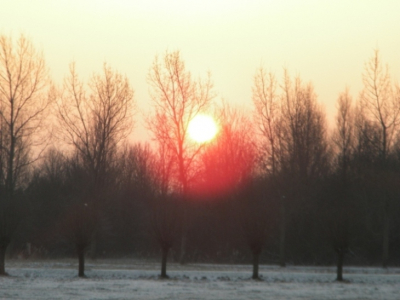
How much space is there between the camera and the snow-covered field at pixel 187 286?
1781cm

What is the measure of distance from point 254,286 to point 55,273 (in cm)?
1007

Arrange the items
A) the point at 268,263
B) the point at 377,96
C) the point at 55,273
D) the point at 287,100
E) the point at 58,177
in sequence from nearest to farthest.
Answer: the point at 55,273
the point at 377,96
the point at 268,263
the point at 287,100
the point at 58,177

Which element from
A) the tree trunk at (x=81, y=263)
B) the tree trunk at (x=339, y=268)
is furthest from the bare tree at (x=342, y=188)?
the tree trunk at (x=81, y=263)

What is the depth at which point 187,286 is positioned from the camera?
818 inches

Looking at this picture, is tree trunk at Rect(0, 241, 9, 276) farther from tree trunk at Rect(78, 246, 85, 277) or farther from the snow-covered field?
tree trunk at Rect(78, 246, 85, 277)

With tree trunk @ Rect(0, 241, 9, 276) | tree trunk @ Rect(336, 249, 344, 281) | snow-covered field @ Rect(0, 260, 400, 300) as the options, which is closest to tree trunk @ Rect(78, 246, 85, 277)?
snow-covered field @ Rect(0, 260, 400, 300)

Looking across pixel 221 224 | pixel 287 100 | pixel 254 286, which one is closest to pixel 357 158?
pixel 287 100

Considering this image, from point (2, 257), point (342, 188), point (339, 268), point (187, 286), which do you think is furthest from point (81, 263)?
point (342, 188)

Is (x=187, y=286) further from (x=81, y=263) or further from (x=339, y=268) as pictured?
(x=339, y=268)

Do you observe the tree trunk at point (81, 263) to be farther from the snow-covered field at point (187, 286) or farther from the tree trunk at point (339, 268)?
the tree trunk at point (339, 268)

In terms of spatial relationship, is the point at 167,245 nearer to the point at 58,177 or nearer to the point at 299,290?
the point at 299,290

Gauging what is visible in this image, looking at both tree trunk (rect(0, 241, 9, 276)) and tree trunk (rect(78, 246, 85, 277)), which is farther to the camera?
tree trunk (rect(0, 241, 9, 276))

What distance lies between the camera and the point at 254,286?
2117 cm

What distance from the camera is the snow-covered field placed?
1781 cm
